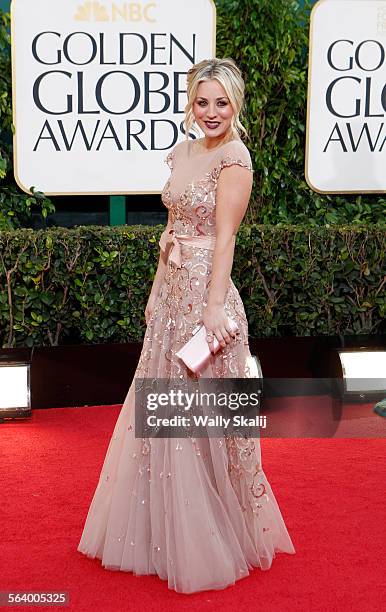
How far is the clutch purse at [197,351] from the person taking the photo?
2762 mm

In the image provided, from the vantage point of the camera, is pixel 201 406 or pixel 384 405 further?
pixel 384 405

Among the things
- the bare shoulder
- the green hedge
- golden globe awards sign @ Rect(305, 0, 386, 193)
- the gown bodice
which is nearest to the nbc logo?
golden globe awards sign @ Rect(305, 0, 386, 193)

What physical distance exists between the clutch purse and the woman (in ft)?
0.07

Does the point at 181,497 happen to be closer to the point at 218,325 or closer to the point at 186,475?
the point at 186,475

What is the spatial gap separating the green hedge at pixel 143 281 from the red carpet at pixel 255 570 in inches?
23.3

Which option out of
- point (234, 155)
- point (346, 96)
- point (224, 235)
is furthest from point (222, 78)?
point (346, 96)

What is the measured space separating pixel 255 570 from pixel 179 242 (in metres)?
1.21

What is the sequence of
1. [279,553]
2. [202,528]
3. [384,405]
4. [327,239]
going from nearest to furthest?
[202,528] < [279,553] < [384,405] < [327,239]

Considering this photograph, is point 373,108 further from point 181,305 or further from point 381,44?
point 181,305

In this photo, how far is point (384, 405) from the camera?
16.2 feet

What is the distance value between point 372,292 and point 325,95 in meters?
1.33

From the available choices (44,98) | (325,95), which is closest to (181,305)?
(44,98)

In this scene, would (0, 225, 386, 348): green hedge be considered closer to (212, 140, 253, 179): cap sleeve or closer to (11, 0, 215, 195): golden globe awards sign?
(11, 0, 215, 195): golden globe awards sign

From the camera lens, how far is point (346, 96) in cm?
548
